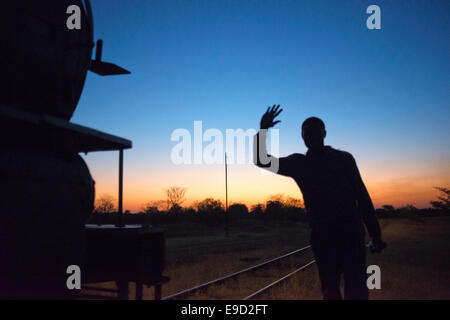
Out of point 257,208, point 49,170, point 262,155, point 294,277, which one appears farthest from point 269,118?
point 257,208

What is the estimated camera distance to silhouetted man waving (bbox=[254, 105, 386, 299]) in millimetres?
2809

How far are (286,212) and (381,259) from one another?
69938 mm

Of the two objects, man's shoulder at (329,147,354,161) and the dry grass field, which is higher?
man's shoulder at (329,147,354,161)

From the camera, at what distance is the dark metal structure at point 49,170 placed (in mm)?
3990

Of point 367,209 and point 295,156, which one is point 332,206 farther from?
point 295,156

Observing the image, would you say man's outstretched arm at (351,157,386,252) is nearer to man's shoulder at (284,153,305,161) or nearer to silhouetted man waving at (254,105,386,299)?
silhouetted man waving at (254,105,386,299)

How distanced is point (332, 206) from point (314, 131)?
0.69 m

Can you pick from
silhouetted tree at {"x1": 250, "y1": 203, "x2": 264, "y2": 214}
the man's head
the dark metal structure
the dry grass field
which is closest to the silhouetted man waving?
the man's head

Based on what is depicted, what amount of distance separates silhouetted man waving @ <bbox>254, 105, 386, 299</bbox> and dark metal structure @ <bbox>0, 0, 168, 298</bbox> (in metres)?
2.80

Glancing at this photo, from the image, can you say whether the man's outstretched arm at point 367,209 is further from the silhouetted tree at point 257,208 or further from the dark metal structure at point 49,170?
the silhouetted tree at point 257,208

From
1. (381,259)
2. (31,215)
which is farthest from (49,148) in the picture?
(381,259)

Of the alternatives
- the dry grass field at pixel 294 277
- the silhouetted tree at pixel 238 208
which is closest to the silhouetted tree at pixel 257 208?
the silhouetted tree at pixel 238 208

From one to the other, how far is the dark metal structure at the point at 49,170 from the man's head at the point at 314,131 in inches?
121
